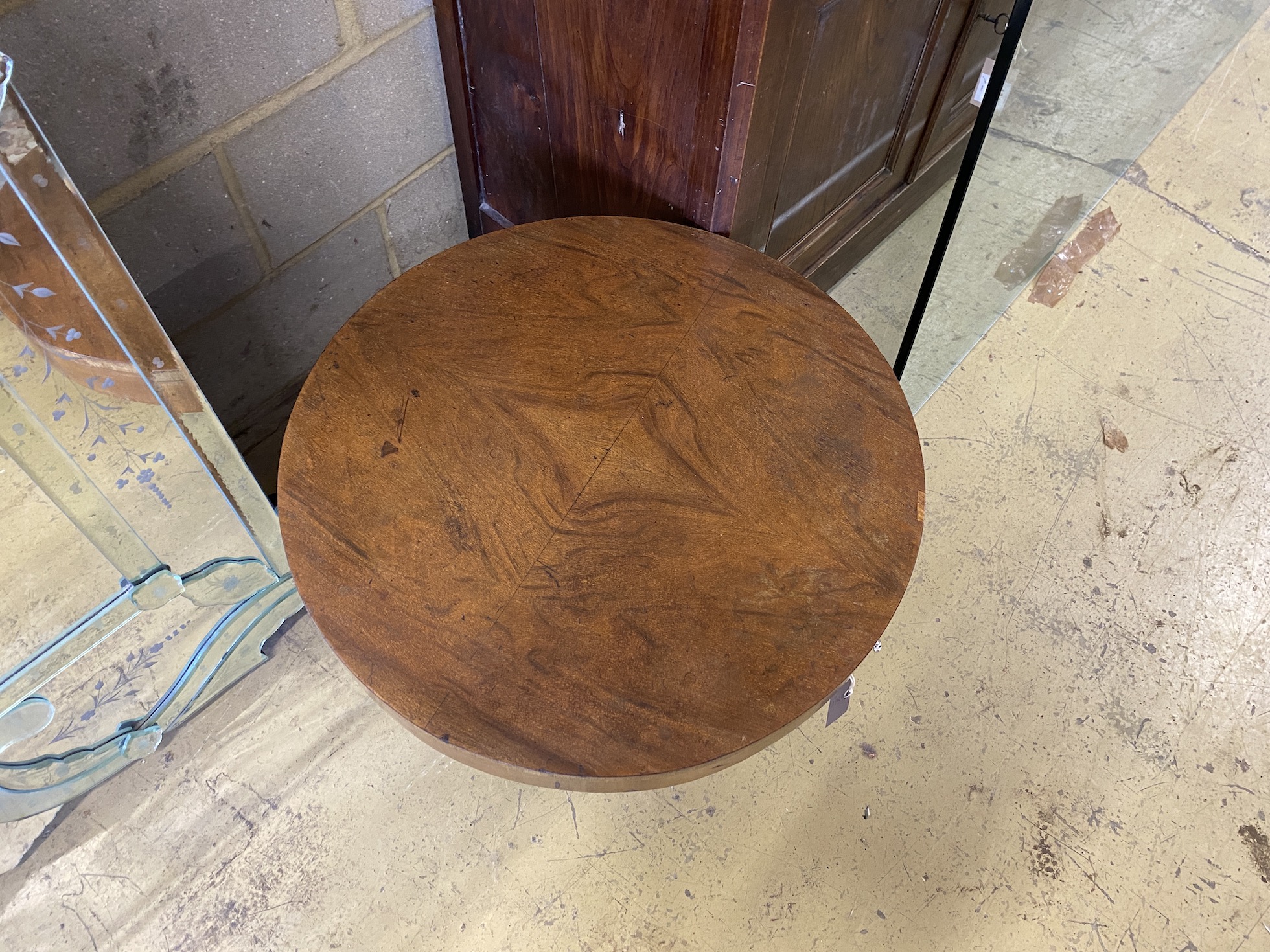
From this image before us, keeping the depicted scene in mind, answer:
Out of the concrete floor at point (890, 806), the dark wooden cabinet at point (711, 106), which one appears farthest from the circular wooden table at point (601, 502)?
the concrete floor at point (890, 806)

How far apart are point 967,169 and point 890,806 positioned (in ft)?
2.76

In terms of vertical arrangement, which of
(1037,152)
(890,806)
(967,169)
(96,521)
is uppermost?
(967,169)

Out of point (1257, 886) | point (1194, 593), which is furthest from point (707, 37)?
point (1257, 886)

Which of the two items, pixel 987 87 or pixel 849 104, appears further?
pixel 849 104

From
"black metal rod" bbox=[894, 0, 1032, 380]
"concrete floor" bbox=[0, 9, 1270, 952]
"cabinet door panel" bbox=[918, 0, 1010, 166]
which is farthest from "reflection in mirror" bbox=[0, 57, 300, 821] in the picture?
"cabinet door panel" bbox=[918, 0, 1010, 166]

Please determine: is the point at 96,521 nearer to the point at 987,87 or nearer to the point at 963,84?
the point at 987,87

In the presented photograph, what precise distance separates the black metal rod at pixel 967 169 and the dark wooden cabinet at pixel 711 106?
0.12 m

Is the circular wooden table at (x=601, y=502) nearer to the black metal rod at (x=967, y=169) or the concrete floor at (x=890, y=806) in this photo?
the black metal rod at (x=967, y=169)

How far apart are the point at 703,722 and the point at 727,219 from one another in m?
0.58

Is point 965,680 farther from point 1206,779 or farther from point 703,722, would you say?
point 703,722

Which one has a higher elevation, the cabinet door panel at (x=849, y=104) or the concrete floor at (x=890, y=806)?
the cabinet door panel at (x=849, y=104)

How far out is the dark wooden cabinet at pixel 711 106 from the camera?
85 centimetres

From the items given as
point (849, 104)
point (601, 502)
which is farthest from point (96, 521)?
point (849, 104)

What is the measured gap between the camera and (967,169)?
0.96 meters
